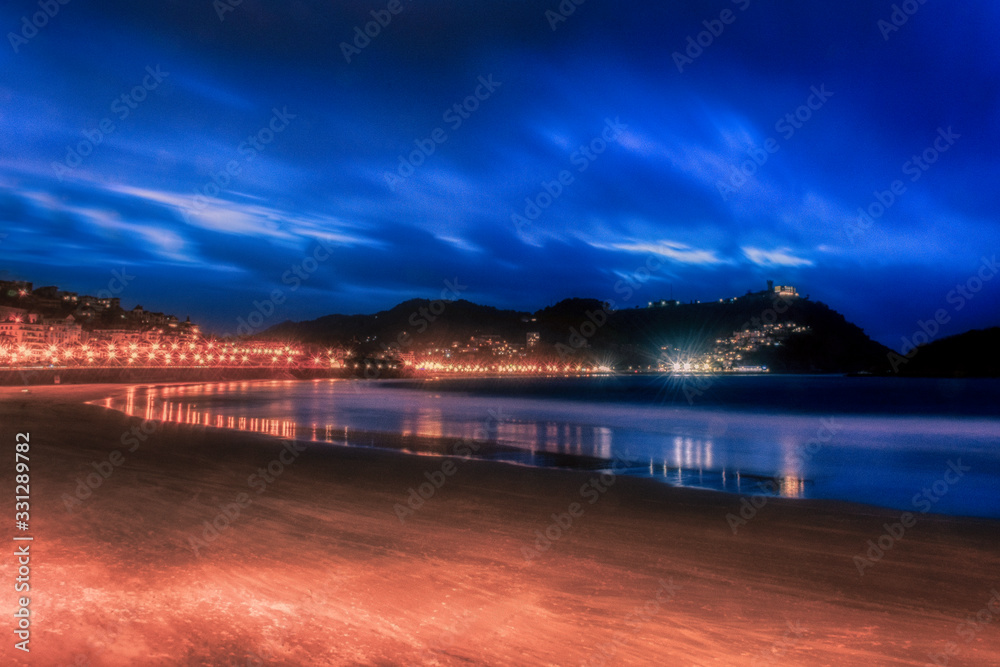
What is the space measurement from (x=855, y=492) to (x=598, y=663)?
11060mm

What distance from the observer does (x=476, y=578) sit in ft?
19.4

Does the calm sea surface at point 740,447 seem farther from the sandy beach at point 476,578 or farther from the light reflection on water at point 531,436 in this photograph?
the sandy beach at point 476,578

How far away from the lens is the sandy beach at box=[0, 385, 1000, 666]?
14.5 ft

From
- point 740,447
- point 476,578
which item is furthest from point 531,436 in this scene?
point 476,578

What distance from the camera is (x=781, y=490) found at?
12.6m

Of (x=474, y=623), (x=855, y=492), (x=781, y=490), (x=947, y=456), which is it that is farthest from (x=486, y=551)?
(x=947, y=456)

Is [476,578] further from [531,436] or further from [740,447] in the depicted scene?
[740,447]

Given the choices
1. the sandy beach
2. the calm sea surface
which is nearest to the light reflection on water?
the calm sea surface

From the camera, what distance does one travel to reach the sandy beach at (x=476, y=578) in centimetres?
443

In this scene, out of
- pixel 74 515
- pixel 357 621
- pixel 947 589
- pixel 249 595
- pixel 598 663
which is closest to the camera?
pixel 598 663

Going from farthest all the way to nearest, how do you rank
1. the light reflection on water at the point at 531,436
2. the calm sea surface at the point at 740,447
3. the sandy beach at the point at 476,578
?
the light reflection on water at the point at 531,436 < the calm sea surface at the point at 740,447 < the sandy beach at the point at 476,578

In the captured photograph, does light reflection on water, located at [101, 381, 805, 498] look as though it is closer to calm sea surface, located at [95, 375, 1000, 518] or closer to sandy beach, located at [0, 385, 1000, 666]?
calm sea surface, located at [95, 375, 1000, 518]

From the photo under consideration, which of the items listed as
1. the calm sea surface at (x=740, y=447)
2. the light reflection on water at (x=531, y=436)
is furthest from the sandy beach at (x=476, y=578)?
the calm sea surface at (x=740, y=447)

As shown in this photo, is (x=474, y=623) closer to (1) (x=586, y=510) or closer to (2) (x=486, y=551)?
(2) (x=486, y=551)
